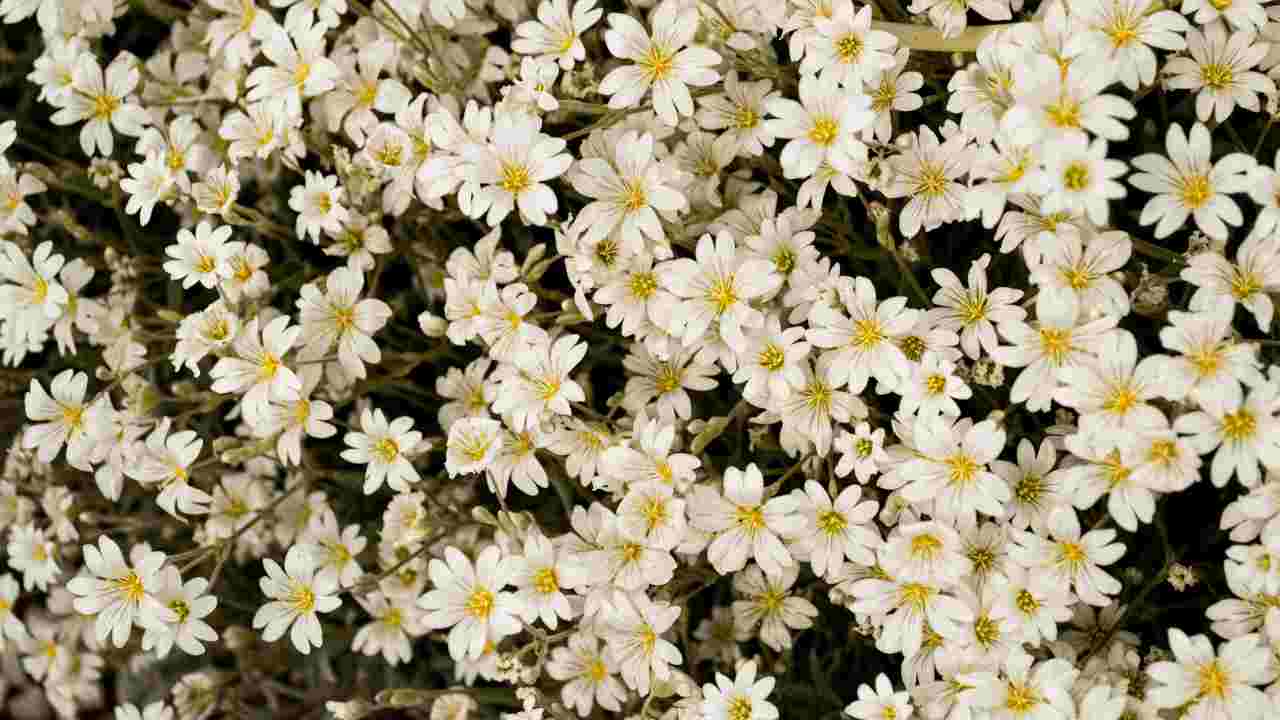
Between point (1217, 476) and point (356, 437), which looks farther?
point (356, 437)

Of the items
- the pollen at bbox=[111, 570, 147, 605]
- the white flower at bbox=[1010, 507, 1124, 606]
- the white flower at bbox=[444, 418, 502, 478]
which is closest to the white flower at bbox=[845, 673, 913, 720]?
the white flower at bbox=[1010, 507, 1124, 606]

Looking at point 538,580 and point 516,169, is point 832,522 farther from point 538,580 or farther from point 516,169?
point 516,169

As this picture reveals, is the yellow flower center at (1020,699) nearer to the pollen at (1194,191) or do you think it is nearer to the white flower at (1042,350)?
the white flower at (1042,350)

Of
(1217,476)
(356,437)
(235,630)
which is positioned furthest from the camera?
(235,630)

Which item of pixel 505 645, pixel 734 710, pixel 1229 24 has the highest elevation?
pixel 1229 24

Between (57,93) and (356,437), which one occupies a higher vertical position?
(57,93)

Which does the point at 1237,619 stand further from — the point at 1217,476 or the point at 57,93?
the point at 57,93

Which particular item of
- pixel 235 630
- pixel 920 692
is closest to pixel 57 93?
pixel 235 630
